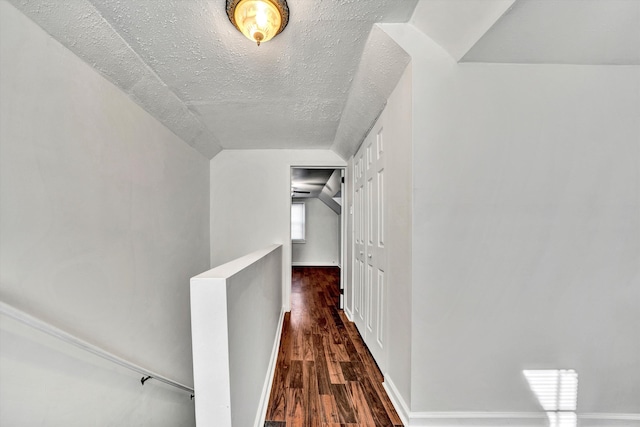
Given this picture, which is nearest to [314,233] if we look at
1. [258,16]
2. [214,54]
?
[214,54]

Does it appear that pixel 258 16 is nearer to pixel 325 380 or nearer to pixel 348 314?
pixel 325 380

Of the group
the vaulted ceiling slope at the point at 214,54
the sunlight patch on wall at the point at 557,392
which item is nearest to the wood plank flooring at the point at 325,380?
the sunlight patch on wall at the point at 557,392

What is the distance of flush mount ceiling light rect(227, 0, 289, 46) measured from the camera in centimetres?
118

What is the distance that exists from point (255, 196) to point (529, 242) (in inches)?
105

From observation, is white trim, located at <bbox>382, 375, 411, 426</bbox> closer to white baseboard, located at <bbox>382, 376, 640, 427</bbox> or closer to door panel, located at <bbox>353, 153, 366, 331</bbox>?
white baseboard, located at <bbox>382, 376, 640, 427</bbox>

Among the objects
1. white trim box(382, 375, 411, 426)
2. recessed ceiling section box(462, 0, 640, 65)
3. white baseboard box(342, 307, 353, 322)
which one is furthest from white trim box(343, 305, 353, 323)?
recessed ceiling section box(462, 0, 640, 65)

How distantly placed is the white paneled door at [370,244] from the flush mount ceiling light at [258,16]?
102 centimetres

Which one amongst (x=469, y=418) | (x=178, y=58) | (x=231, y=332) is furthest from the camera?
(x=178, y=58)

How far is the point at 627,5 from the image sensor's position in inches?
43.2

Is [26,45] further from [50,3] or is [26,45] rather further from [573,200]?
[573,200]

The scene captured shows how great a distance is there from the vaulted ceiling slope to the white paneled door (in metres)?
0.38

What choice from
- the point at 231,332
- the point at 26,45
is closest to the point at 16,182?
the point at 26,45

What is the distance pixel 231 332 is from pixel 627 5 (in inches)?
76.9

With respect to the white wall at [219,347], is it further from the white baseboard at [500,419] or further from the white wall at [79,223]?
the white baseboard at [500,419]
